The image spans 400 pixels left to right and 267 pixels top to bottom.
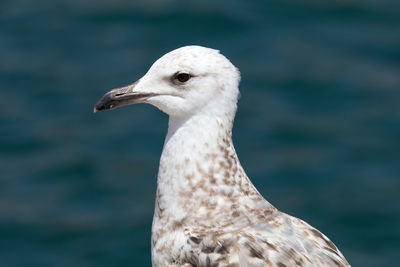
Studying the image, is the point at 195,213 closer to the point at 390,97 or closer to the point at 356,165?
the point at 356,165

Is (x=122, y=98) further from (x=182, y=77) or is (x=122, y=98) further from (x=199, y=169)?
(x=199, y=169)

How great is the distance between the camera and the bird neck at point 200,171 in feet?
18.9

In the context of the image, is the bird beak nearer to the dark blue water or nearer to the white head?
the white head

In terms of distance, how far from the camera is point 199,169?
229 inches

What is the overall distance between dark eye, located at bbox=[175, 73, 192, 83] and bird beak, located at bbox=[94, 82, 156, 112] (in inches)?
8.4

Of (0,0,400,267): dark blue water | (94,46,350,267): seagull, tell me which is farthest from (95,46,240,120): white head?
(0,0,400,267): dark blue water

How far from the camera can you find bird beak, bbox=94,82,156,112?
5812 millimetres

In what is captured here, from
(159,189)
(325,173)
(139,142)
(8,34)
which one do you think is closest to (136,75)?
(139,142)

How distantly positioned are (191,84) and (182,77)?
0.25 ft

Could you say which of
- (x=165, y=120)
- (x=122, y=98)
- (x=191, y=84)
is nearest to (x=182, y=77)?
(x=191, y=84)

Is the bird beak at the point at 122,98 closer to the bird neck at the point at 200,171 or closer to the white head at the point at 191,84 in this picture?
the white head at the point at 191,84

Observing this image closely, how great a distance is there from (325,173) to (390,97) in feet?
5.19

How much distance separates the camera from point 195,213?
225 inches

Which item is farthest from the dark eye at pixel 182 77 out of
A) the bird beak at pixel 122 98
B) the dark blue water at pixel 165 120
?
the dark blue water at pixel 165 120
